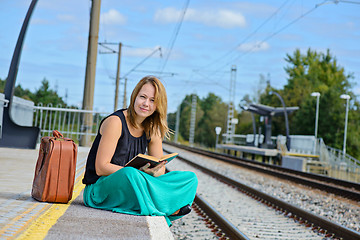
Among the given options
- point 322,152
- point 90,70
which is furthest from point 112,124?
point 322,152

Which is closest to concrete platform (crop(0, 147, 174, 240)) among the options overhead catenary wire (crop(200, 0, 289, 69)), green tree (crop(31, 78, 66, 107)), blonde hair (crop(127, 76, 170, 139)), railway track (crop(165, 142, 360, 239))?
blonde hair (crop(127, 76, 170, 139))

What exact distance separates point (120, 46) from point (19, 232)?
31911 millimetres

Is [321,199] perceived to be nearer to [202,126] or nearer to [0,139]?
[0,139]

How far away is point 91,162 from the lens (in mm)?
4230

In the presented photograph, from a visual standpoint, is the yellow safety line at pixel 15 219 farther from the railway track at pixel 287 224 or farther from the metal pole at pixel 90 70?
the metal pole at pixel 90 70

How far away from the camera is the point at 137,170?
3.86 meters

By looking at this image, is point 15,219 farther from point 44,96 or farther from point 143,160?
point 44,96

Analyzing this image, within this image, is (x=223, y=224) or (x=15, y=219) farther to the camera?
(x=223, y=224)

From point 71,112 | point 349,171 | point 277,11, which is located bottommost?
point 349,171

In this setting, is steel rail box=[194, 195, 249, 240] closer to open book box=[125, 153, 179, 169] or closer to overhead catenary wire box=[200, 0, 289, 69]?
open book box=[125, 153, 179, 169]

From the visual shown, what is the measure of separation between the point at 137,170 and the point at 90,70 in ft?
38.5

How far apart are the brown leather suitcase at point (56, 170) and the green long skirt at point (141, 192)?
24 centimetres

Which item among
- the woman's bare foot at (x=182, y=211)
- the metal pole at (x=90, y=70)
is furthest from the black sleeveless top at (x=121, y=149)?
the metal pole at (x=90, y=70)

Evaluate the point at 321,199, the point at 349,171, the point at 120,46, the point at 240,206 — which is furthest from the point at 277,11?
the point at 120,46
